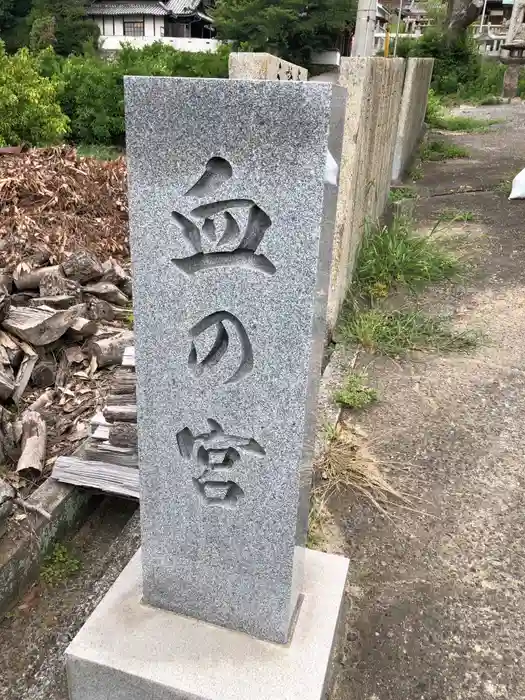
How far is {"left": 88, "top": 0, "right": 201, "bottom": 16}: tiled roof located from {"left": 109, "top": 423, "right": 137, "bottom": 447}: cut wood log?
127ft

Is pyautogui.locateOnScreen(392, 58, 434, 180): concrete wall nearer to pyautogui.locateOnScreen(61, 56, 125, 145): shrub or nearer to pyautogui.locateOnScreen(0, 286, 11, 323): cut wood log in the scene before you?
pyautogui.locateOnScreen(0, 286, 11, 323): cut wood log

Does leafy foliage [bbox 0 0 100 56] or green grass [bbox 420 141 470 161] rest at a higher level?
leafy foliage [bbox 0 0 100 56]

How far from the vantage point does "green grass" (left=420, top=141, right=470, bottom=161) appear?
36.6ft

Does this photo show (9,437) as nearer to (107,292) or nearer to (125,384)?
(125,384)

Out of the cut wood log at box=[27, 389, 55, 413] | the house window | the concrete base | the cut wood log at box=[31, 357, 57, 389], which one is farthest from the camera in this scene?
the house window

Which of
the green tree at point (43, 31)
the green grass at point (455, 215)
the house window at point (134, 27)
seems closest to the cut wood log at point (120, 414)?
the green grass at point (455, 215)

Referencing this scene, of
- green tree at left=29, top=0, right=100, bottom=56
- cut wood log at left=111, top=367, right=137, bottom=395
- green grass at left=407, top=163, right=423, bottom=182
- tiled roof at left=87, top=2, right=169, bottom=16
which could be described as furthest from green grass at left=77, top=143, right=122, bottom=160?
tiled roof at left=87, top=2, right=169, bottom=16

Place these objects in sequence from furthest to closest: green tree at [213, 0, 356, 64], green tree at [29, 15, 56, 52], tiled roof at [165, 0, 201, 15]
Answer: tiled roof at [165, 0, 201, 15] → green tree at [29, 15, 56, 52] → green tree at [213, 0, 356, 64]

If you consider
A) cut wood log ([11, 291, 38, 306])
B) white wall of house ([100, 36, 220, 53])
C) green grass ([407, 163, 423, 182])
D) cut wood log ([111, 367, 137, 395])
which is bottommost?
cut wood log ([11, 291, 38, 306])

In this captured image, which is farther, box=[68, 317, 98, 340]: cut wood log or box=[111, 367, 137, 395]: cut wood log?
box=[68, 317, 98, 340]: cut wood log

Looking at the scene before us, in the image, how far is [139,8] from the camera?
3550 centimetres

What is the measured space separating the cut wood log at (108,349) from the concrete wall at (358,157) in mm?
1454

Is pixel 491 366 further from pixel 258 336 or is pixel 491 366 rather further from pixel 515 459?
pixel 258 336

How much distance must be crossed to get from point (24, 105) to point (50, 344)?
19.2 feet
